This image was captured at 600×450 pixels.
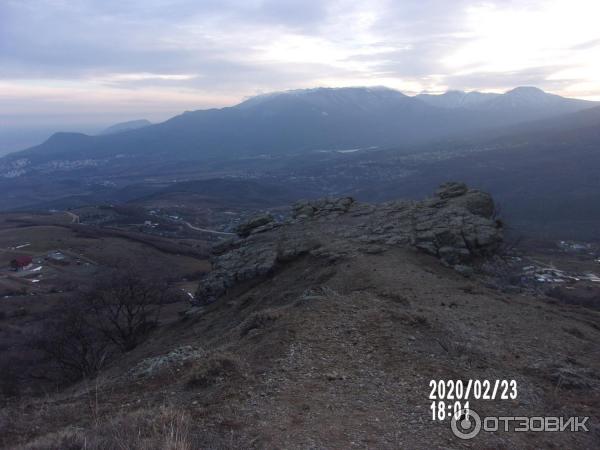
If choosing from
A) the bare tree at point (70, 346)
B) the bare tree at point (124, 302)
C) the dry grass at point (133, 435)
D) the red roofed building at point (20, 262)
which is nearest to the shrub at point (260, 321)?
the dry grass at point (133, 435)

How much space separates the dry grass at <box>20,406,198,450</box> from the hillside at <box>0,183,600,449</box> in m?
0.03

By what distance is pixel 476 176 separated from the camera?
16162 cm

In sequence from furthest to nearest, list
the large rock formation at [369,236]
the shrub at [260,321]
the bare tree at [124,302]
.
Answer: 1. the bare tree at [124,302]
2. the large rock formation at [369,236]
3. the shrub at [260,321]

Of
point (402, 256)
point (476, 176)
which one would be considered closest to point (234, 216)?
point (476, 176)

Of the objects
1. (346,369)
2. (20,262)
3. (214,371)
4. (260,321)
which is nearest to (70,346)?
(260,321)

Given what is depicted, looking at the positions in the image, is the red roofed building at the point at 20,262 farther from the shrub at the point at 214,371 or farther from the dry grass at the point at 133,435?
the dry grass at the point at 133,435

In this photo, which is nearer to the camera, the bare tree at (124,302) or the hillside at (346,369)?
the hillside at (346,369)

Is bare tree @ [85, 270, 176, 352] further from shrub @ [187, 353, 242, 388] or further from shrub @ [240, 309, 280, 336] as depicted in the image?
shrub @ [187, 353, 242, 388]

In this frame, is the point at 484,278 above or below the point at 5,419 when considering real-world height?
below

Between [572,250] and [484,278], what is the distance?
223ft

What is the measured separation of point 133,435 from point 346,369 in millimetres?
4350

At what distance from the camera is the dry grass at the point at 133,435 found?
248 inches

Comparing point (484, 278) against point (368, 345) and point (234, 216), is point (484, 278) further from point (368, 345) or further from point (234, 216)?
point (234, 216)

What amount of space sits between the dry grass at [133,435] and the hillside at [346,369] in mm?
31
